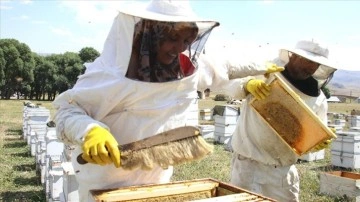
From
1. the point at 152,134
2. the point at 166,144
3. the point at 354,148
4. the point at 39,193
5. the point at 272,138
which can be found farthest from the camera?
the point at 354,148

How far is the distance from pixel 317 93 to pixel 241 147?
0.80 meters

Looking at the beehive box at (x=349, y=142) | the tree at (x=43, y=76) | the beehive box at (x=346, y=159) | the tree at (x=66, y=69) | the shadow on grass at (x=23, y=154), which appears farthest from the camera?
the tree at (x=43, y=76)

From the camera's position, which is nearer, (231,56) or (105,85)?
(105,85)

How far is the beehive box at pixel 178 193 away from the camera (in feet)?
6.37

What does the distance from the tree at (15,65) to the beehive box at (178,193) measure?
46.0 metres

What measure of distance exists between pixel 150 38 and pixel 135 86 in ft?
0.88

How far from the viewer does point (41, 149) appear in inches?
255

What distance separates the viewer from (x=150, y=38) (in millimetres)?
2186

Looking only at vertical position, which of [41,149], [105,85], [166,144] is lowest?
[41,149]

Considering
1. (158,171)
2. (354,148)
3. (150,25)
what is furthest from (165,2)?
(354,148)

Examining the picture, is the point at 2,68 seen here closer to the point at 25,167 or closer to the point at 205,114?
the point at 205,114

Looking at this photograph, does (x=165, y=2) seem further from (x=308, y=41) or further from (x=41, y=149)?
(x=41, y=149)

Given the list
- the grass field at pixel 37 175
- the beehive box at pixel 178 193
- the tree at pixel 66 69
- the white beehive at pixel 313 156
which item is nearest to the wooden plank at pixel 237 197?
the beehive box at pixel 178 193

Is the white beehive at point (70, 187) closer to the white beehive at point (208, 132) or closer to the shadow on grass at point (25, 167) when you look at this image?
the shadow on grass at point (25, 167)
